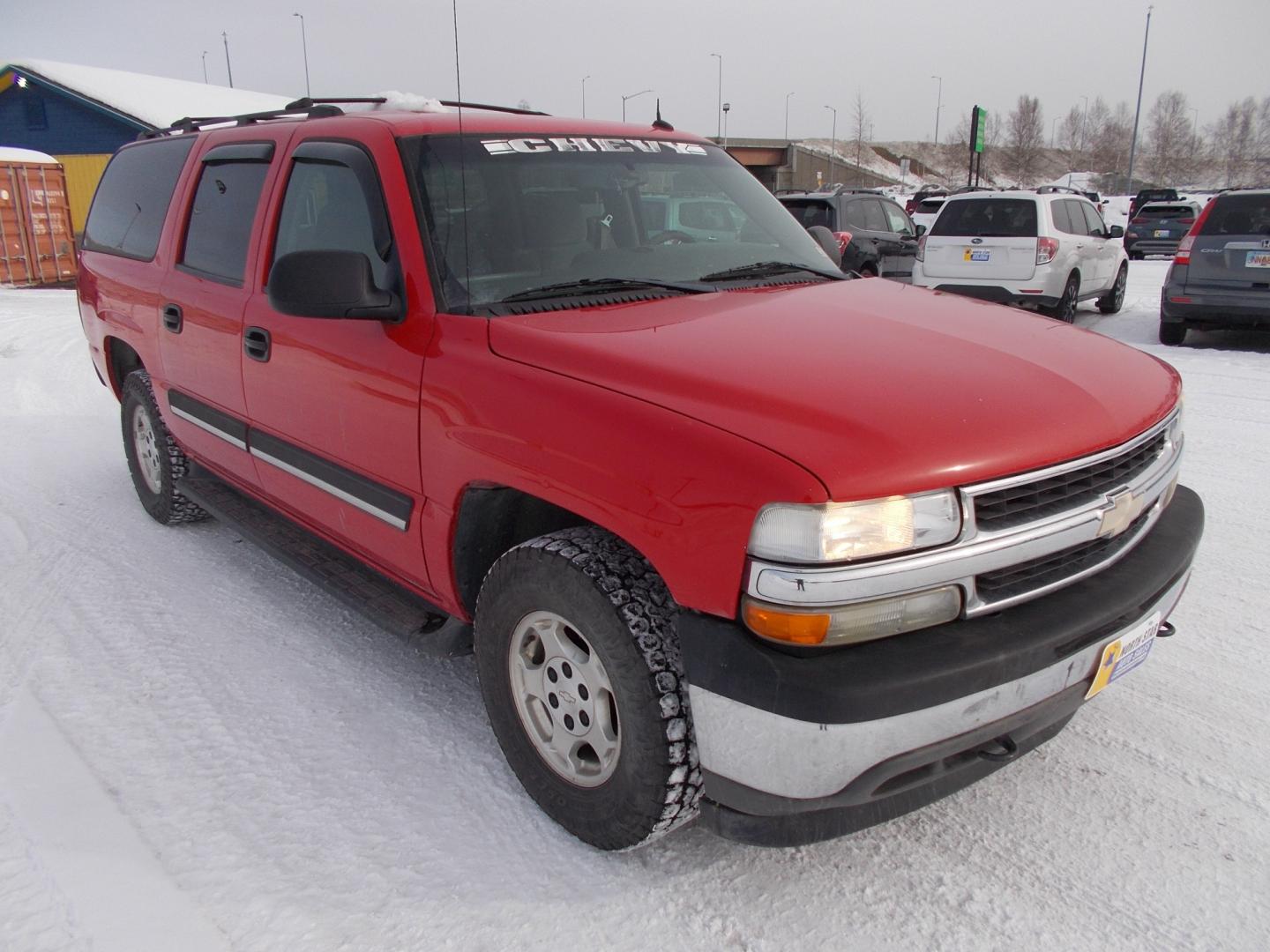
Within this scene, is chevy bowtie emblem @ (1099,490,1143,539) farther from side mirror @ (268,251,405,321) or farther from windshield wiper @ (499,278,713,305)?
side mirror @ (268,251,405,321)

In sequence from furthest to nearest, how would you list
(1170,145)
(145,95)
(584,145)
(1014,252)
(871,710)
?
(1170,145) → (145,95) → (1014,252) → (584,145) → (871,710)

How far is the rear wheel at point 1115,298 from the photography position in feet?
41.8

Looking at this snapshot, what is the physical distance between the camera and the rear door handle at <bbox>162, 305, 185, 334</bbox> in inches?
155

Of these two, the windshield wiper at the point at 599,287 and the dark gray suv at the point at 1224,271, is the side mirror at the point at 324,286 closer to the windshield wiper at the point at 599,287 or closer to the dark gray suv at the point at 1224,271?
the windshield wiper at the point at 599,287

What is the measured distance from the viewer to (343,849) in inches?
93.5

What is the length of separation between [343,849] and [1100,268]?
12.5 m

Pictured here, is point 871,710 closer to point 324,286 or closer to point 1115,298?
point 324,286

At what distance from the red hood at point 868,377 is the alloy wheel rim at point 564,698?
0.67 meters

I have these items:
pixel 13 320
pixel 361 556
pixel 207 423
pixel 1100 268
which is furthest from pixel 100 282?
pixel 1100 268

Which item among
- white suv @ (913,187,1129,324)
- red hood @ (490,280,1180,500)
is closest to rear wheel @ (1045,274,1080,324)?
white suv @ (913,187,1129,324)

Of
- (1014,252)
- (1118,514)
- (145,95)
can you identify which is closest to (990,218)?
(1014,252)

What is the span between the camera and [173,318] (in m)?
4.00

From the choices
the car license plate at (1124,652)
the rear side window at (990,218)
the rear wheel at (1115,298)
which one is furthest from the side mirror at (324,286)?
the rear wheel at (1115,298)

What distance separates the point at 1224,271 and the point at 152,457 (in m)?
10.00
